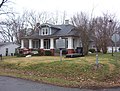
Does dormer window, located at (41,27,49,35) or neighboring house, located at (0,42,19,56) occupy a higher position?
dormer window, located at (41,27,49,35)

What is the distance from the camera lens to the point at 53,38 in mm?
44094

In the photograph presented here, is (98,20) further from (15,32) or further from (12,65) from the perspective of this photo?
(15,32)

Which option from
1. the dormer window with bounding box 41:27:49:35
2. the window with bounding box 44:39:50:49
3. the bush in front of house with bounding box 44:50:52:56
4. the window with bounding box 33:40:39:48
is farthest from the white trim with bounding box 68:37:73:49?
the window with bounding box 33:40:39:48

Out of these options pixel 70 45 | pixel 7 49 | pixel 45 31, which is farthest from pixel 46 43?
pixel 7 49

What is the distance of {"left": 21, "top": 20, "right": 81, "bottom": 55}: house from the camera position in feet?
137

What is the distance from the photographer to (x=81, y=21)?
40.8 metres

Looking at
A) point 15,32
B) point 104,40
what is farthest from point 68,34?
point 15,32

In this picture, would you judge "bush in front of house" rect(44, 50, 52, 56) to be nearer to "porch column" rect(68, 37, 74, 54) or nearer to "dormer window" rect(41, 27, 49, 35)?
"porch column" rect(68, 37, 74, 54)

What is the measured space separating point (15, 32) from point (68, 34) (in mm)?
37549

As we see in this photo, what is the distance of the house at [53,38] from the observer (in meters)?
41.8

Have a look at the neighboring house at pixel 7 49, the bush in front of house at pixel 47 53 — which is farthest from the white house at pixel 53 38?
the neighboring house at pixel 7 49

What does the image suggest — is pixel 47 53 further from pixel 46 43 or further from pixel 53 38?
pixel 46 43

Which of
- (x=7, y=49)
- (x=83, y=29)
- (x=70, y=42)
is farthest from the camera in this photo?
(x=7, y=49)

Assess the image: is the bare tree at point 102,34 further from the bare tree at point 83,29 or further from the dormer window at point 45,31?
the dormer window at point 45,31
